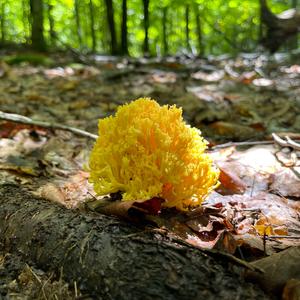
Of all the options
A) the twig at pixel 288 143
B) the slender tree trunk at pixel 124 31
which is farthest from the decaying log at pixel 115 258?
the slender tree trunk at pixel 124 31

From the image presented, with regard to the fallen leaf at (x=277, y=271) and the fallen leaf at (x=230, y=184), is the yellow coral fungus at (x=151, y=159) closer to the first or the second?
the fallen leaf at (x=230, y=184)

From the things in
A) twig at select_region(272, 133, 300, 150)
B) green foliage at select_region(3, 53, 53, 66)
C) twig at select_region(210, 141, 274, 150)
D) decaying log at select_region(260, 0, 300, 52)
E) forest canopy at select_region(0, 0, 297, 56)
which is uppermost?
forest canopy at select_region(0, 0, 297, 56)

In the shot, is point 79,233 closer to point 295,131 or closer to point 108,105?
point 295,131

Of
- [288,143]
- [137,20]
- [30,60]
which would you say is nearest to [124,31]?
[30,60]

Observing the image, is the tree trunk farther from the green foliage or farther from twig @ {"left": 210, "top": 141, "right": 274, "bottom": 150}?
twig @ {"left": 210, "top": 141, "right": 274, "bottom": 150}

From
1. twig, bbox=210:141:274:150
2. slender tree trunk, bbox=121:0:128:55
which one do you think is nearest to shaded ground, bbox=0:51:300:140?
twig, bbox=210:141:274:150

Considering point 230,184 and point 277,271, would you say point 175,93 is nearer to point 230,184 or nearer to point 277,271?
point 230,184
